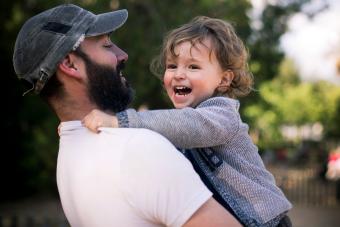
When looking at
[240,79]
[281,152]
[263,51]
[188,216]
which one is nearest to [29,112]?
[263,51]

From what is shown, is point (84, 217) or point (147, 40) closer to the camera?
point (84, 217)

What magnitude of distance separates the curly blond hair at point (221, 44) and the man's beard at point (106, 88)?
51 centimetres

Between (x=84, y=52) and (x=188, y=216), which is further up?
(x=84, y=52)

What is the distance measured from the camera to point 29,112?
12.2 m

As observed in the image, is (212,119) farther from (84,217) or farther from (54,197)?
(54,197)

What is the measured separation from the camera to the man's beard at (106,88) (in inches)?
76.1

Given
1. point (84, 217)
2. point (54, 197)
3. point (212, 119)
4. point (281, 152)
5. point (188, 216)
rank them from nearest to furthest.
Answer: point (188, 216) → point (84, 217) → point (212, 119) → point (54, 197) → point (281, 152)

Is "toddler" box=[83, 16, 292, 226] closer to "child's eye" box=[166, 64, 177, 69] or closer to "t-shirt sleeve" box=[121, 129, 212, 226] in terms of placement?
"child's eye" box=[166, 64, 177, 69]

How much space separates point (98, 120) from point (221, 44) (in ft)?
2.53

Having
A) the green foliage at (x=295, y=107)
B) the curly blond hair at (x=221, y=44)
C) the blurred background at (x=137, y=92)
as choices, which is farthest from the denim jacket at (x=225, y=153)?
the green foliage at (x=295, y=107)

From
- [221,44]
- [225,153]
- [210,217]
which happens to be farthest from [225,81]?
[210,217]

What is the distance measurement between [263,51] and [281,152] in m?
16.3

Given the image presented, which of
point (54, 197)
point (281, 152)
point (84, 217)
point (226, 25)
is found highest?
point (226, 25)

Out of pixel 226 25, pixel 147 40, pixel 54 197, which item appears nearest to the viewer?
pixel 226 25
